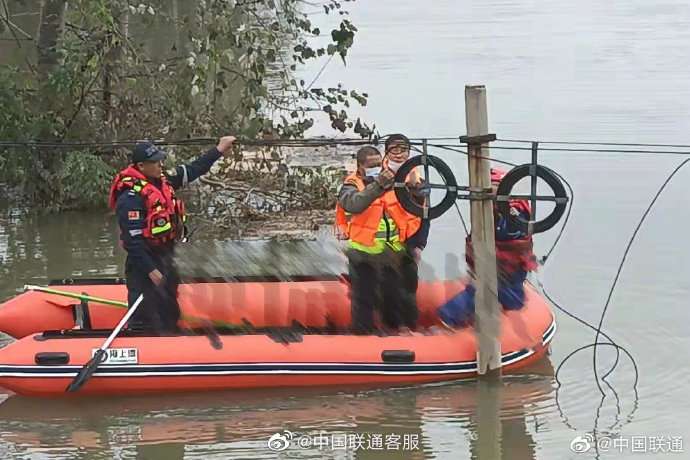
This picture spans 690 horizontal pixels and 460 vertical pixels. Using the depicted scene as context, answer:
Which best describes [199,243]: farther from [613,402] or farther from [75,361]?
[613,402]

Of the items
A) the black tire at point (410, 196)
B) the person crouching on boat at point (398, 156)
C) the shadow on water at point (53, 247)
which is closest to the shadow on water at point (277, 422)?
the black tire at point (410, 196)

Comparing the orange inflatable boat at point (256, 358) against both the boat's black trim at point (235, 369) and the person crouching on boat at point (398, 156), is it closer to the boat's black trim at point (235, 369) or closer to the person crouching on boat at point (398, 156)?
the boat's black trim at point (235, 369)

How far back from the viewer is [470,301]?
6867 mm

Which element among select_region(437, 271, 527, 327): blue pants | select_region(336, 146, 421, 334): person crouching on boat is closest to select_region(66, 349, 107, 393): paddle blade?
select_region(336, 146, 421, 334): person crouching on boat

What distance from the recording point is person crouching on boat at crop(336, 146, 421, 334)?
6.59 metres

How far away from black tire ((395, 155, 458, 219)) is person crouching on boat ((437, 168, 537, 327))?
0.28 m

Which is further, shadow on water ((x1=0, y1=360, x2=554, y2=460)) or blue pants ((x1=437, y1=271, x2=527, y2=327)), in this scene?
blue pants ((x1=437, y1=271, x2=527, y2=327))

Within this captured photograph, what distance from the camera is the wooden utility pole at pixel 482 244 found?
6.41 m

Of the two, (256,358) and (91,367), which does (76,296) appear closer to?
(91,367)

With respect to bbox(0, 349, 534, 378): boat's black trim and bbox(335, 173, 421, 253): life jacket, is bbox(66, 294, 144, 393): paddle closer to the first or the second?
bbox(0, 349, 534, 378): boat's black trim

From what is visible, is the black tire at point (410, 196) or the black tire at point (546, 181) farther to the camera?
the black tire at point (410, 196)

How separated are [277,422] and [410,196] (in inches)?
58.6

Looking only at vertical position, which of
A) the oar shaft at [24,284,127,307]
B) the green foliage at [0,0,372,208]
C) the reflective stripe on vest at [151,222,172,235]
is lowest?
the oar shaft at [24,284,127,307]

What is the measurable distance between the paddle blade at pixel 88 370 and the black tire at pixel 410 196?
1.93m
